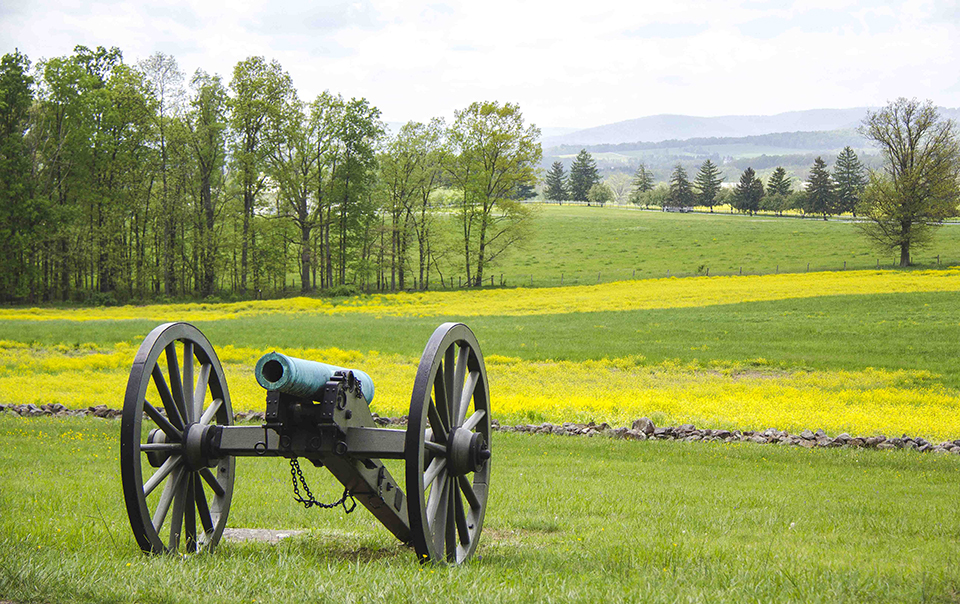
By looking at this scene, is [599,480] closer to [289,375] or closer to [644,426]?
[644,426]

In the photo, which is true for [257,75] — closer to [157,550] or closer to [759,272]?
[759,272]

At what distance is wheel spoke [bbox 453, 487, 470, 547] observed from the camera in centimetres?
532

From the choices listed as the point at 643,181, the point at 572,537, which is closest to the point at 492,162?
the point at 572,537

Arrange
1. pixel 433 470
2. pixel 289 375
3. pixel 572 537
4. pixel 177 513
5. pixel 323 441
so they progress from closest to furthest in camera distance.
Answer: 1. pixel 289 375
2. pixel 323 441
3. pixel 433 470
4. pixel 177 513
5. pixel 572 537

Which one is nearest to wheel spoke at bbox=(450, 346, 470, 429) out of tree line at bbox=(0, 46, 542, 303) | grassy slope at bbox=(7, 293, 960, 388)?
grassy slope at bbox=(7, 293, 960, 388)

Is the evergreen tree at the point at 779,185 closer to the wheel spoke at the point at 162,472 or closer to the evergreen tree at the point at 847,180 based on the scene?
the evergreen tree at the point at 847,180

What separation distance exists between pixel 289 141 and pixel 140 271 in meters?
15.2

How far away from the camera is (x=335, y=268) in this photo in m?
65.6

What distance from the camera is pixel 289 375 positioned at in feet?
14.1

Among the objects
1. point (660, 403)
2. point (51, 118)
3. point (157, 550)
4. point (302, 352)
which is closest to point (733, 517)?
point (157, 550)

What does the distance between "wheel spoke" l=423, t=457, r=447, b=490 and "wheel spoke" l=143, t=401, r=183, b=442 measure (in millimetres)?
1806

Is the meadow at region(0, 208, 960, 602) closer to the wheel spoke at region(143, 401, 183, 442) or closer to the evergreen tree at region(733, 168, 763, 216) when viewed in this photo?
the wheel spoke at region(143, 401, 183, 442)

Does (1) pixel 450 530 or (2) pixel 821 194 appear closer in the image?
(1) pixel 450 530

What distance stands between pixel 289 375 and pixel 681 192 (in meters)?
148
